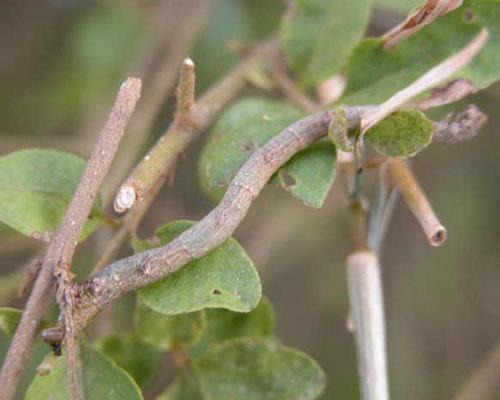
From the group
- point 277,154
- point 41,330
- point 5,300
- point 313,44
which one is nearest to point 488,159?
point 313,44

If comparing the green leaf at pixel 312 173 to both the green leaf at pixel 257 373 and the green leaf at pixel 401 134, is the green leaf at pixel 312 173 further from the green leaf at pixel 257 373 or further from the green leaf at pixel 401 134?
the green leaf at pixel 257 373

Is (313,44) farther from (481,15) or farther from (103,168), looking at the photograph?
(103,168)

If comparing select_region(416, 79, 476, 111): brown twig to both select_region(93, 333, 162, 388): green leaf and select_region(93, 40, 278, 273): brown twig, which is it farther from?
select_region(93, 333, 162, 388): green leaf

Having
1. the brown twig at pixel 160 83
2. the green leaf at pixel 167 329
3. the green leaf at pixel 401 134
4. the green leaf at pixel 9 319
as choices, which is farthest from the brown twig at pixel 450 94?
the brown twig at pixel 160 83

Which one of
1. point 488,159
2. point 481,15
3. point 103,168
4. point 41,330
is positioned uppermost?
point 488,159

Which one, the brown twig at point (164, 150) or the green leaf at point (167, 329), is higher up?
the brown twig at point (164, 150)

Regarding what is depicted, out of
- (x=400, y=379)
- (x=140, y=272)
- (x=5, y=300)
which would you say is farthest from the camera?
(x=400, y=379)

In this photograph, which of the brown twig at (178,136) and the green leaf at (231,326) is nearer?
the brown twig at (178,136)
